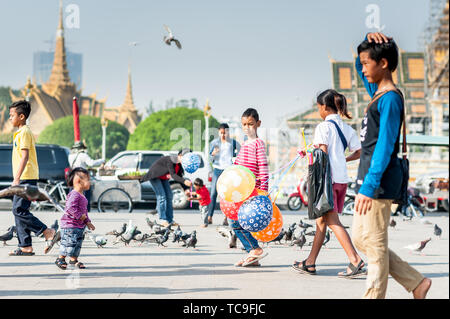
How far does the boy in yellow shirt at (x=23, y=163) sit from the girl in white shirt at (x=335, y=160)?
293 centimetres

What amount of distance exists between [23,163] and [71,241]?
114 centimetres

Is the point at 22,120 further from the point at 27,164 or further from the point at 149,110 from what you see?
the point at 149,110

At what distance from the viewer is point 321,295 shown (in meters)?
5.07

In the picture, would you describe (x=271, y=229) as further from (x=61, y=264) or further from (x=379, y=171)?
(x=379, y=171)

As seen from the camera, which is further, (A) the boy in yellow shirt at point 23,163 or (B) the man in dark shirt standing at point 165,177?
(B) the man in dark shirt standing at point 165,177

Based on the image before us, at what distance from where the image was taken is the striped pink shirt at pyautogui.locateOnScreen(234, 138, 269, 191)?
6.31m

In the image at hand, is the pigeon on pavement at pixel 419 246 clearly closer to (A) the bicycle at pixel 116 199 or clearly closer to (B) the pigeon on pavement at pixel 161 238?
(B) the pigeon on pavement at pixel 161 238

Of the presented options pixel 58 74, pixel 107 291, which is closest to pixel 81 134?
pixel 58 74

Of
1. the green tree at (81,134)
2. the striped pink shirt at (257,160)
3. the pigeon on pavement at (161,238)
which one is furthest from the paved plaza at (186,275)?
the green tree at (81,134)

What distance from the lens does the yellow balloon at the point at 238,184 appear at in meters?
5.94

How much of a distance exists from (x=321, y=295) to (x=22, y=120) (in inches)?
147

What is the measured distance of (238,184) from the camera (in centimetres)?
595

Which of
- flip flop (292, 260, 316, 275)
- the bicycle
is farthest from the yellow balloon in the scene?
the bicycle

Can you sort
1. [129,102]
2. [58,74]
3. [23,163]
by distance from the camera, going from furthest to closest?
[129,102], [58,74], [23,163]
